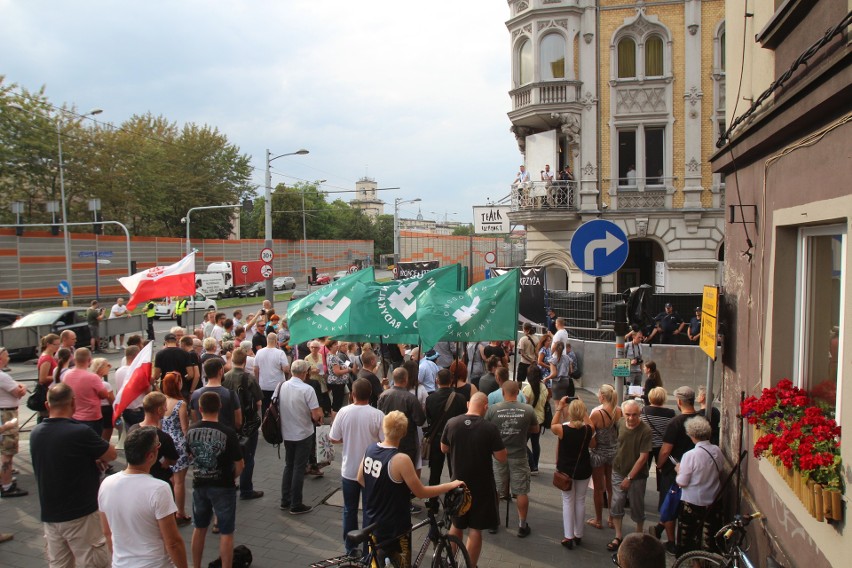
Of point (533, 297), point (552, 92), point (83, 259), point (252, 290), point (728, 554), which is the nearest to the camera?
point (728, 554)

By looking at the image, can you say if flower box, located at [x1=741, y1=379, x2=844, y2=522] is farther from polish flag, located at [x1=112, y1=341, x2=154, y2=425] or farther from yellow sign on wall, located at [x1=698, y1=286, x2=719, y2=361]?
polish flag, located at [x1=112, y1=341, x2=154, y2=425]

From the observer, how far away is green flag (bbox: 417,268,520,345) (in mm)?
8969

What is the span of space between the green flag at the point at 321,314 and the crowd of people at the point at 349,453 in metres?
0.79

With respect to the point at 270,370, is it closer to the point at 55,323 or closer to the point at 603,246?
the point at 603,246

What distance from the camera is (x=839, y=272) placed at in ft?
14.9

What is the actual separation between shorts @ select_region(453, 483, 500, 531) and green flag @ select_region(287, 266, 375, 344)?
3954 mm

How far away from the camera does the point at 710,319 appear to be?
708 cm

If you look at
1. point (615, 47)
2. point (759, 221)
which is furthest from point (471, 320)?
point (615, 47)

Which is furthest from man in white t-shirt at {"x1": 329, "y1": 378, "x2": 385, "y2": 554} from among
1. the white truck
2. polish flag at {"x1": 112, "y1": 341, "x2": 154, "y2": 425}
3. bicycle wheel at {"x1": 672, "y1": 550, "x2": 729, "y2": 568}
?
the white truck

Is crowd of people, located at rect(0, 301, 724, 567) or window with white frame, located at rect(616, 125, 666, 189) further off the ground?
window with white frame, located at rect(616, 125, 666, 189)

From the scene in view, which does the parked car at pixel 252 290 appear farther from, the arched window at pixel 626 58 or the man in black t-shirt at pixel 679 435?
the man in black t-shirt at pixel 679 435

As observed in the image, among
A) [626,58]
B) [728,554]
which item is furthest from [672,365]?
[626,58]

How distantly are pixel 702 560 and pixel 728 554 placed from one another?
26cm

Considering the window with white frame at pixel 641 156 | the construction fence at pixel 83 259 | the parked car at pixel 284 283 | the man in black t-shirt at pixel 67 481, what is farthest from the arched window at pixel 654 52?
the parked car at pixel 284 283
